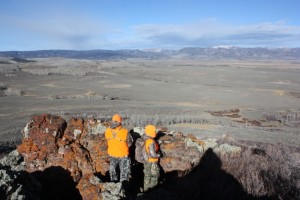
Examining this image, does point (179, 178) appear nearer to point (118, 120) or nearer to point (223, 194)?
point (223, 194)

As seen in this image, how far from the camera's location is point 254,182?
22.6 feet

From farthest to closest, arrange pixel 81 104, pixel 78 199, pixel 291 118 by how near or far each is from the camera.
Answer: pixel 81 104, pixel 291 118, pixel 78 199

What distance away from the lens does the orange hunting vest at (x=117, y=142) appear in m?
6.88

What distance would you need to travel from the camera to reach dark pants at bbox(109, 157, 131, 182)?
6863 mm

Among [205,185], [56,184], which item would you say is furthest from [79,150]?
[205,185]

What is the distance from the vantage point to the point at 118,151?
6875 millimetres

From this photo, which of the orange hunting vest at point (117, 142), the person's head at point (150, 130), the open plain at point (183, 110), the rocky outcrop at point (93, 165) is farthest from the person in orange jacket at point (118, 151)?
the open plain at point (183, 110)

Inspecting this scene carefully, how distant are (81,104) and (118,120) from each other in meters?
29.3

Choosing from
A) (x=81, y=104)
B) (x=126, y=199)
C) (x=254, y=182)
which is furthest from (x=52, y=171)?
(x=81, y=104)

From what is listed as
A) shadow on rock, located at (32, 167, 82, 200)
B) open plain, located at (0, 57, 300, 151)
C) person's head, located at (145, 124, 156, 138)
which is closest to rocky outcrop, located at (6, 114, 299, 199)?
shadow on rock, located at (32, 167, 82, 200)

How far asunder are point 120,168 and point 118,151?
360 mm

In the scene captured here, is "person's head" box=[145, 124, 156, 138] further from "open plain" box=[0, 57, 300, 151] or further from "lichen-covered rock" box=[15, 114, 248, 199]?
"open plain" box=[0, 57, 300, 151]

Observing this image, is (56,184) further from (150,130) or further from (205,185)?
(205,185)

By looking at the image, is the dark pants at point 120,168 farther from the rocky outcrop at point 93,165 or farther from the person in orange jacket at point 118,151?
the rocky outcrop at point 93,165
